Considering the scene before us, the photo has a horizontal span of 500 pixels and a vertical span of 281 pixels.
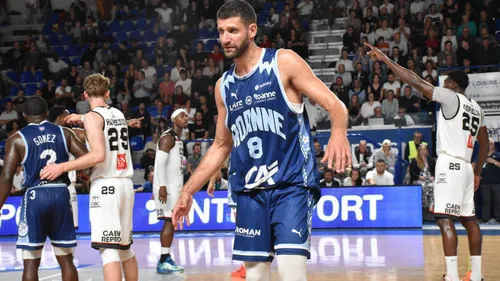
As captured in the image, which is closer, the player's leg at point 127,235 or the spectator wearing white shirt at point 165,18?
the player's leg at point 127,235

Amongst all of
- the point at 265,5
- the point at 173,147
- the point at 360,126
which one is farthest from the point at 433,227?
the point at 265,5

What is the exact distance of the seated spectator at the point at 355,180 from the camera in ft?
54.8

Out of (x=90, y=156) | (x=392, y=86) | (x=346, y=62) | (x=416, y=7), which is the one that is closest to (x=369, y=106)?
(x=392, y=86)

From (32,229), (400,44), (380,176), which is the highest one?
(400,44)

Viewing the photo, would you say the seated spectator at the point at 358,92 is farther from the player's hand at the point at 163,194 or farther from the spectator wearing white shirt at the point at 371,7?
the player's hand at the point at 163,194

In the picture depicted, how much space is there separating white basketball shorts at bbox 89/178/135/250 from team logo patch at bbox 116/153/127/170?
13cm

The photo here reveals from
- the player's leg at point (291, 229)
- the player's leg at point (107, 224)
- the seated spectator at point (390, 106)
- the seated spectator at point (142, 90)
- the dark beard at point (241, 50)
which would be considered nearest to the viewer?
the player's leg at point (291, 229)

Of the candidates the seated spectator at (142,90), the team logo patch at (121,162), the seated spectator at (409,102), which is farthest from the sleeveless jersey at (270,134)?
the seated spectator at (142,90)

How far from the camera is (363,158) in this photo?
17344mm

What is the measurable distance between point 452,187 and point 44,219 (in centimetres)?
449

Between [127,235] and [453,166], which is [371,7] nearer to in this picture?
[453,166]

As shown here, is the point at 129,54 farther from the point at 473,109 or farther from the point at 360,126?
the point at 473,109

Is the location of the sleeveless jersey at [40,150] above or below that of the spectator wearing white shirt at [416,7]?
→ below

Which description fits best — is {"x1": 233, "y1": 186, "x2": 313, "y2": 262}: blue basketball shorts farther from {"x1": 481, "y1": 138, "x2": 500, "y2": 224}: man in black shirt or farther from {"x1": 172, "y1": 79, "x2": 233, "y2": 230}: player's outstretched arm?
{"x1": 481, "y1": 138, "x2": 500, "y2": 224}: man in black shirt
